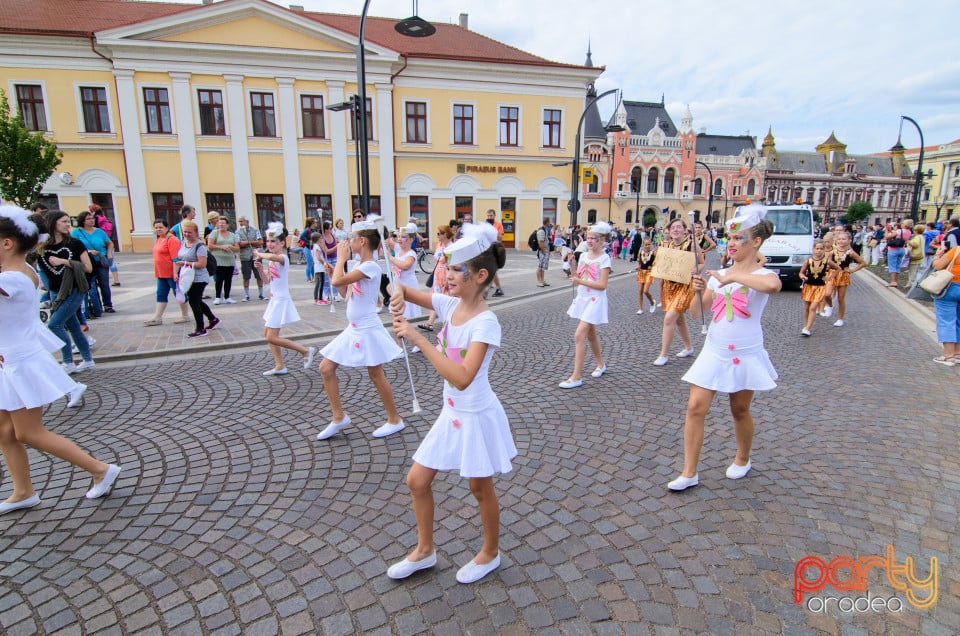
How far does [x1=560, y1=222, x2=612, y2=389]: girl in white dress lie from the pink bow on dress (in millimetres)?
2248

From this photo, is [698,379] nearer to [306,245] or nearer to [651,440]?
[651,440]

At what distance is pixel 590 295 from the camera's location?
617cm

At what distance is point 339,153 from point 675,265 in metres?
24.1

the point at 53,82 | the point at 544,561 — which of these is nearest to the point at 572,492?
the point at 544,561

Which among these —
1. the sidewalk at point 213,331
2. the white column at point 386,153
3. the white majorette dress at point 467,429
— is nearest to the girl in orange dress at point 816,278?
the sidewalk at point 213,331

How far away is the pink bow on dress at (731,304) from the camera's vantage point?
3.60m

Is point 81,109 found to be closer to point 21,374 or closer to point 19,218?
point 19,218

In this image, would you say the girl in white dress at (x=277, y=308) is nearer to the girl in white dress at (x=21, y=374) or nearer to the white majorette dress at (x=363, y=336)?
the white majorette dress at (x=363, y=336)

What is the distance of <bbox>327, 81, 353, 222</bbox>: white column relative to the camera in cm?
2664

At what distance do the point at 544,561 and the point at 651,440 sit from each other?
2.01 m

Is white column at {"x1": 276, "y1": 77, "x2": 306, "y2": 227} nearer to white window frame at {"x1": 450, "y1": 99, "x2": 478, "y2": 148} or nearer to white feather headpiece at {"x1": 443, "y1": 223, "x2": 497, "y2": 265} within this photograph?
white window frame at {"x1": 450, "y1": 99, "x2": 478, "y2": 148}

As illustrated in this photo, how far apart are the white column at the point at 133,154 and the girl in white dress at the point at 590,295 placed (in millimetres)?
26198

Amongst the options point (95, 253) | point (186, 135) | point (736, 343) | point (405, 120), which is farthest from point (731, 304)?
point (186, 135)

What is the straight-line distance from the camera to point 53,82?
936 inches
